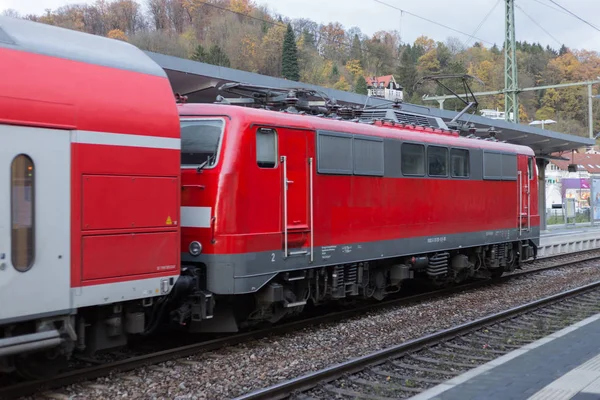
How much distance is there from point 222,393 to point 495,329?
538cm

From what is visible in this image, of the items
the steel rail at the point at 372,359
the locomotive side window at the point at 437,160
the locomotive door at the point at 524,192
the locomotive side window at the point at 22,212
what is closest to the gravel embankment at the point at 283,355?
the steel rail at the point at 372,359

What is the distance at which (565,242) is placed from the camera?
24.9 meters

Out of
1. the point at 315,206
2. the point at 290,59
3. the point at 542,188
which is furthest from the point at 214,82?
the point at 290,59

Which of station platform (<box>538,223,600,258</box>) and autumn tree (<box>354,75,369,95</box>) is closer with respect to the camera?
station platform (<box>538,223,600,258</box>)

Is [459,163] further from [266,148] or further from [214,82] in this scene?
[266,148]

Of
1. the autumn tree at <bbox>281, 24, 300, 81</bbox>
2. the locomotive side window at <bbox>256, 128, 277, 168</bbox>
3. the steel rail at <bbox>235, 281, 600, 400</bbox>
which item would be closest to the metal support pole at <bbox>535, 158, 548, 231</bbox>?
the steel rail at <bbox>235, 281, 600, 400</bbox>

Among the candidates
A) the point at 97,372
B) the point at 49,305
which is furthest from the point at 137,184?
the point at 97,372

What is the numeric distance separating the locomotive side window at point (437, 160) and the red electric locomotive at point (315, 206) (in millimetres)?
39

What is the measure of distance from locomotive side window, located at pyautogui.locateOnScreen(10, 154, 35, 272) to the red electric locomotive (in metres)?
2.74

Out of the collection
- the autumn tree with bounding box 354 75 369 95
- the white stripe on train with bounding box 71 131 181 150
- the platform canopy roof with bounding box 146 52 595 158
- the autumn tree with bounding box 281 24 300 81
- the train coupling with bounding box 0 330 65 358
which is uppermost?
the autumn tree with bounding box 281 24 300 81

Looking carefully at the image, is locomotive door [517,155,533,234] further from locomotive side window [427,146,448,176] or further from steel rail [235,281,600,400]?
steel rail [235,281,600,400]

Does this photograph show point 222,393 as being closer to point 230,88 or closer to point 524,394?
point 524,394

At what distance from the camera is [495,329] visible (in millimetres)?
10516

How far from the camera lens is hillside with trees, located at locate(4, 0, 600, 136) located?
160 ft
